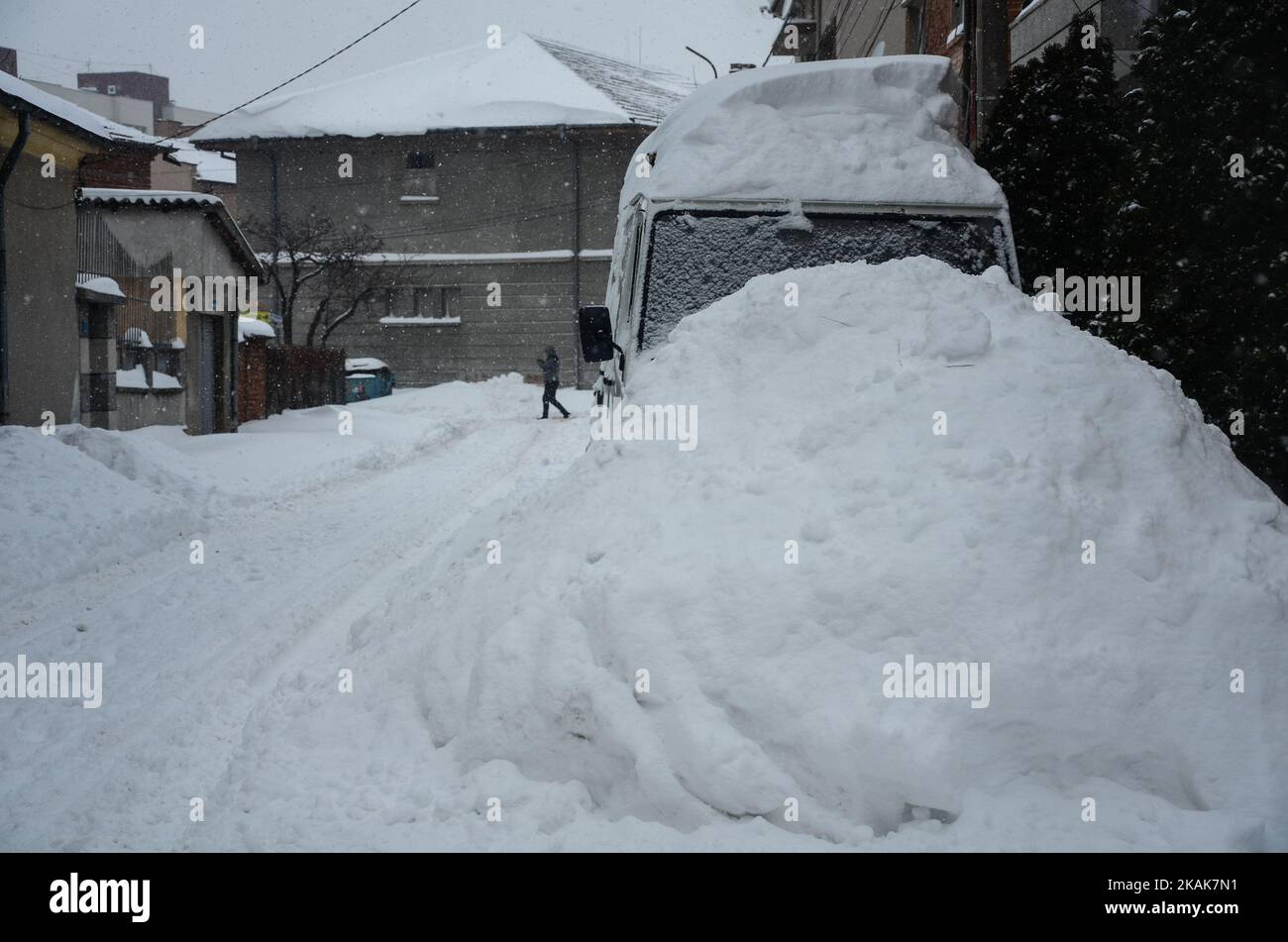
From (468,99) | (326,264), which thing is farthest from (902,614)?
(468,99)

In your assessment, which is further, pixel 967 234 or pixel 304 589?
pixel 304 589

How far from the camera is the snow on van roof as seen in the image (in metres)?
6.60

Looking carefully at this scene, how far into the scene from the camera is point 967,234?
6633mm

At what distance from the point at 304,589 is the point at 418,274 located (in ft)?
104

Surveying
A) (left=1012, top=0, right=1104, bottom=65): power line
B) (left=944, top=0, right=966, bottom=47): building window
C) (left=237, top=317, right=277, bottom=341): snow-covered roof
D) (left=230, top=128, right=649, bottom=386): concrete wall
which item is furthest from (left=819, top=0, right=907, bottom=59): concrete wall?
(left=237, top=317, right=277, bottom=341): snow-covered roof

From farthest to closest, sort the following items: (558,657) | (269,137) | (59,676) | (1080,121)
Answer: (269,137) < (1080,121) < (59,676) < (558,657)

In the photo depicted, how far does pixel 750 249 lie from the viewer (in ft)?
21.2

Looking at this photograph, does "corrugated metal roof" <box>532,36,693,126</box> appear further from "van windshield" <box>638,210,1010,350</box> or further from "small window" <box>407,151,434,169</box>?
"van windshield" <box>638,210,1010,350</box>

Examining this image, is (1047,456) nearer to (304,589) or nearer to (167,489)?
(304,589)

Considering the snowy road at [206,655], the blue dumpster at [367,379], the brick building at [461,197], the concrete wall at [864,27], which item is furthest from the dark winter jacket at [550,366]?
the brick building at [461,197]

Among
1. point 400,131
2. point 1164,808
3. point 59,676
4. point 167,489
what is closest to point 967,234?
point 1164,808

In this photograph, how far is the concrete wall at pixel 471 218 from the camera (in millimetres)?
36969

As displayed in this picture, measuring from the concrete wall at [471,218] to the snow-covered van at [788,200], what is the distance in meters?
30.0

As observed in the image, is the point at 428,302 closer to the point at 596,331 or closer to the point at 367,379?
the point at 367,379
